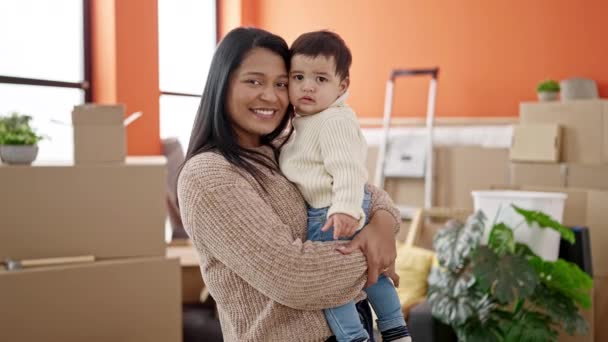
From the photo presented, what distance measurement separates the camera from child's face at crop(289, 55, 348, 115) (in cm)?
125

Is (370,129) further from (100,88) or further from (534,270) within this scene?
(534,270)

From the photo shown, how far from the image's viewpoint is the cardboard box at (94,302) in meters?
2.16

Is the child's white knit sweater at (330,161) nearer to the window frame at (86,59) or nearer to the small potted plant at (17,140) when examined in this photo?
the small potted plant at (17,140)

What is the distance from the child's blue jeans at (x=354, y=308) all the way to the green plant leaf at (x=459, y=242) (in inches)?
68.1

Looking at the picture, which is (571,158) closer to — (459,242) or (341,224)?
(459,242)

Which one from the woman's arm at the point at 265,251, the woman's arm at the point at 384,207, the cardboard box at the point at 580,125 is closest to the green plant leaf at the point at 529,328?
the cardboard box at the point at 580,125

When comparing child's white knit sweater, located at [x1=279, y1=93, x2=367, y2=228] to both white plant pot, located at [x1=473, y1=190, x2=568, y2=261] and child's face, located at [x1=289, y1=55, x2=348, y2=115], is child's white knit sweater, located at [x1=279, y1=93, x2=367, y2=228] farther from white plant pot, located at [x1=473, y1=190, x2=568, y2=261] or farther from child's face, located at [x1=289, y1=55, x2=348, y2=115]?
white plant pot, located at [x1=473, y1=190, x2=568, y2=261]

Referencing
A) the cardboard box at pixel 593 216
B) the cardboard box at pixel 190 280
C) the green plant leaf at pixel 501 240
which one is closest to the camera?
the green plant leaf at pixel 501 240

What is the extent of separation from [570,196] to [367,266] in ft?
9.13

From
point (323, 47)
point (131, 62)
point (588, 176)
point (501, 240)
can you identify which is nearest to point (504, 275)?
point (501, 240)

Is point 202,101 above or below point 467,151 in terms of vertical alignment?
above

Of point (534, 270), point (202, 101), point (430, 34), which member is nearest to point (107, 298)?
point (202, 101)

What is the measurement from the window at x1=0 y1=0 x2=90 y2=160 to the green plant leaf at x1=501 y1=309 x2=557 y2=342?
8.09 feet

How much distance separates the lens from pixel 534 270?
283 centimetres
